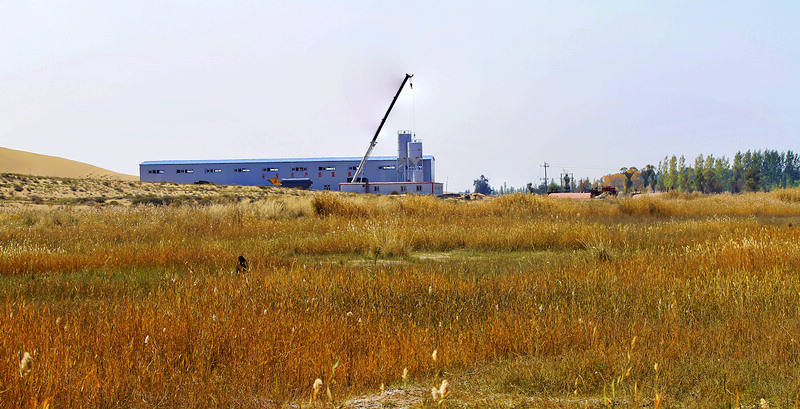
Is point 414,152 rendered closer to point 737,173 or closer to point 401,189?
point 401,189

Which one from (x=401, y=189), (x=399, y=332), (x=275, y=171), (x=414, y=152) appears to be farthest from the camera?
(x=275, y=171)

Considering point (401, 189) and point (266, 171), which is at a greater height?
point (266, 171)

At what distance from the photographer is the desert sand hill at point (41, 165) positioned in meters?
121

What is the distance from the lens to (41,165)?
128 meters

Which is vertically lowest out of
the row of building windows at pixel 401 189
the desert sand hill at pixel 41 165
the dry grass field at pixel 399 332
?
the dry grass field at pixel 399 332

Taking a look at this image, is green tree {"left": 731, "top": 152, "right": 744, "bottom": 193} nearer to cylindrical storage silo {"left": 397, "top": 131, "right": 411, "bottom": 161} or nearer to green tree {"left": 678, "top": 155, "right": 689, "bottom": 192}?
green tree {"left": 678, "top": 155, "right": 689, "bottom": 192}

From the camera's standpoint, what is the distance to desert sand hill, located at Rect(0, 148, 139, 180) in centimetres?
12069

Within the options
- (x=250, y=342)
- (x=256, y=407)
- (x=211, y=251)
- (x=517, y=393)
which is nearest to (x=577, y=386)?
(x=517, y=393)

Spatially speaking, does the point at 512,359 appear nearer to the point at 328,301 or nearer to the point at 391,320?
the point at 391,320

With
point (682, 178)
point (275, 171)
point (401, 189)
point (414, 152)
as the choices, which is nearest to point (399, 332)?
point (401, 189)

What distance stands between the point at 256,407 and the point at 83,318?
3.10m

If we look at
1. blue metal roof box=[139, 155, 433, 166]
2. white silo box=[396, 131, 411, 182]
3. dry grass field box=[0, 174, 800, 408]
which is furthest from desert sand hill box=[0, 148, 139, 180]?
dry grass field box=[0, 174, 800, 408]

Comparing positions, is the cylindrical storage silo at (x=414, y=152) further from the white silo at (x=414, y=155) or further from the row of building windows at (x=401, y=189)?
the row of building windows at (x=401, y=189)

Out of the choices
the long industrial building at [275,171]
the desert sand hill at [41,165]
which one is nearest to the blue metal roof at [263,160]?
the long industrial building at [275,171]
